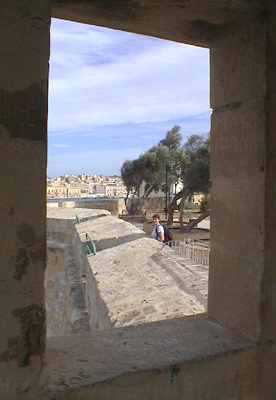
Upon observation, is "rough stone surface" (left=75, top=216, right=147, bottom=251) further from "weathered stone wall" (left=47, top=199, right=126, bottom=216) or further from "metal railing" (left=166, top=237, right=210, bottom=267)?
"weathered stone wall" (left=47, top=199, right=126, bottom=216)

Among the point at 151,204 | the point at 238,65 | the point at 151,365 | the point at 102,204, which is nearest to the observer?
the point at 151,365

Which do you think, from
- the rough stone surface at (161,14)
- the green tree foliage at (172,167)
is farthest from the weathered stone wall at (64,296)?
the green tree foliage at (172,167)

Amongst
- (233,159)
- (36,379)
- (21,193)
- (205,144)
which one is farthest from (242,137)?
(205,144)

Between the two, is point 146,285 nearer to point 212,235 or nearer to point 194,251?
point 212,235

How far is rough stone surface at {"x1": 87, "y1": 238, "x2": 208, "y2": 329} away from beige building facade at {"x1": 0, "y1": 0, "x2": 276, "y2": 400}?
31.0 inches

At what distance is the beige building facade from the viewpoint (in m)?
1.12

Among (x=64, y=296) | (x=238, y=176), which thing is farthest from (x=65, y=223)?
(x=238, y=176)

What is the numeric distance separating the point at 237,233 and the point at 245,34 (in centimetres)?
88

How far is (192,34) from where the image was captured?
5.66 feet

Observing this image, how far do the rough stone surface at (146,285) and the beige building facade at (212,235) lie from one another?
787 millimetres

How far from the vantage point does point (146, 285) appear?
3219mm

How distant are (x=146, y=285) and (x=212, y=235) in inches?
58.9

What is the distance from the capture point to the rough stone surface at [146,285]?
260 centimetres

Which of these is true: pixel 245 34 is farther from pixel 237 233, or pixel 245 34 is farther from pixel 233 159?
pixel 237 233
